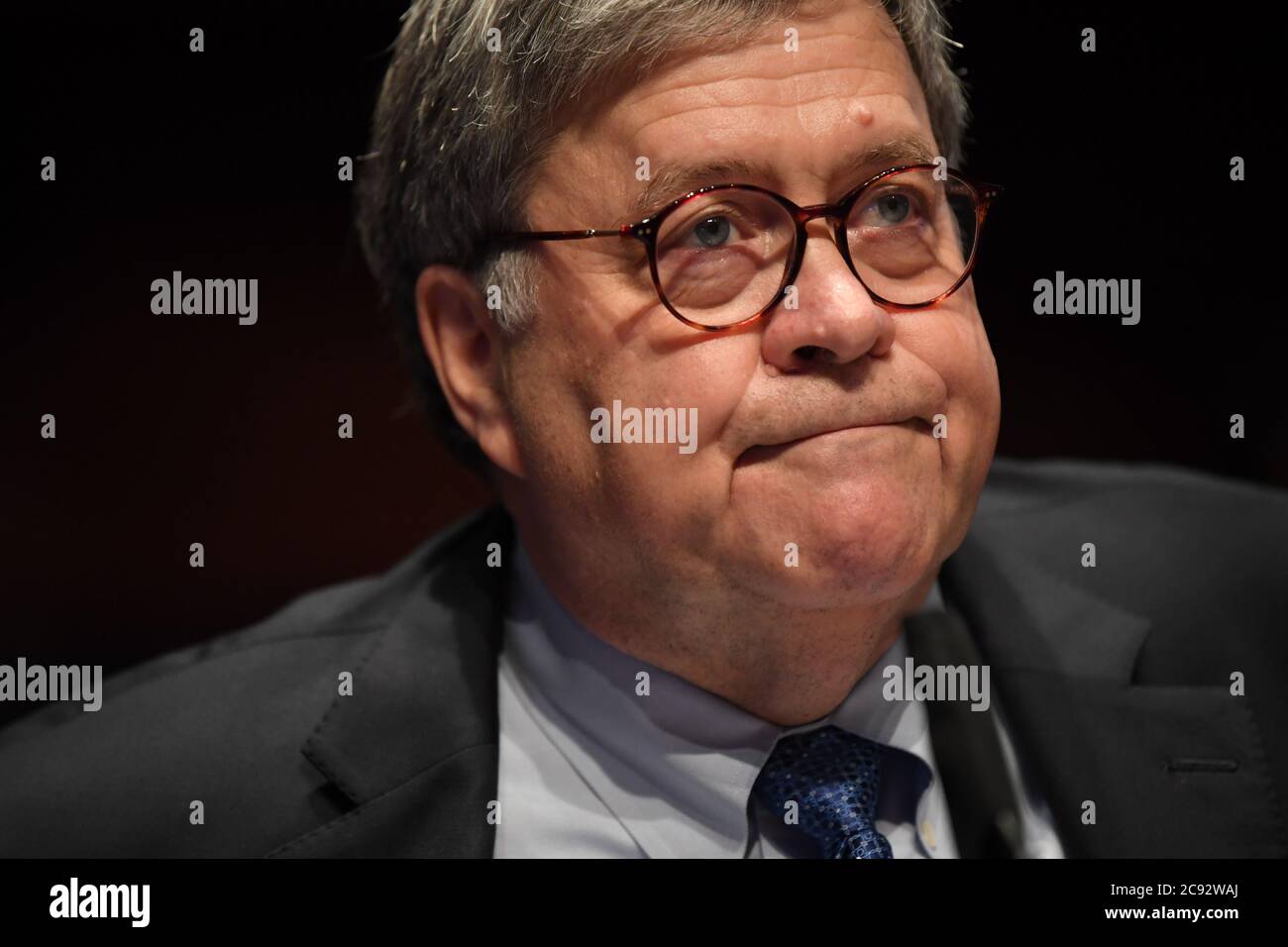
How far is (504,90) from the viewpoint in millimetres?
1731

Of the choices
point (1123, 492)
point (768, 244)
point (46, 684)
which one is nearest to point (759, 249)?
point (768, 244)

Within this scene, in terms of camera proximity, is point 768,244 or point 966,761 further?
point 966,761

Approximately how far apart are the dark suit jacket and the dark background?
20 centimetres

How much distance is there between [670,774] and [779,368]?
0.61m

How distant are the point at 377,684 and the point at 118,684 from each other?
1.62 feet

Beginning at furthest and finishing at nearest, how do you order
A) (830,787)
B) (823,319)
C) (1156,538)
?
(1156,538)
(830,787)
(823,319)

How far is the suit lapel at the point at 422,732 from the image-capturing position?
1.76 meters

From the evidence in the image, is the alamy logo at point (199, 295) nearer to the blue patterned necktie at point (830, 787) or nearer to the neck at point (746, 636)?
the neck at point (746, 636)

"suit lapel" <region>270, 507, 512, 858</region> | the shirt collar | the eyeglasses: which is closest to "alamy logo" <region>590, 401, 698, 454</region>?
the eyeglasses

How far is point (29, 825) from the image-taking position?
6.02ft

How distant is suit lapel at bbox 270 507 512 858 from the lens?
176cm

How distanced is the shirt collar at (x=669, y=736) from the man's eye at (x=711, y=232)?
0.61 m

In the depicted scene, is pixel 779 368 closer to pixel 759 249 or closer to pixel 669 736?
pixel 759 249

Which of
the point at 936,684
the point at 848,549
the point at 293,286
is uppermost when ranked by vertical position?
the point at 293,286
